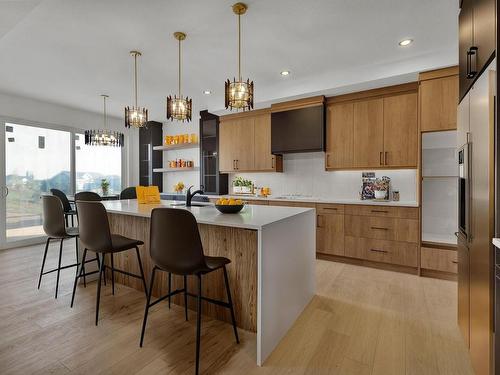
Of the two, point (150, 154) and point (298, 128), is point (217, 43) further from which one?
point (150, 154)

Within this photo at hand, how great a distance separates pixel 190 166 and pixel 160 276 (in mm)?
3755

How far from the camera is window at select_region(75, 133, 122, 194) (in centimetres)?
578

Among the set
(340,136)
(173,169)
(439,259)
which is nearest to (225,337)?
(439,259)

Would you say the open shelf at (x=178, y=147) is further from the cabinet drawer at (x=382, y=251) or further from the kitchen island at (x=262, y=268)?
the cabinet drawer at (x=382, y=251)

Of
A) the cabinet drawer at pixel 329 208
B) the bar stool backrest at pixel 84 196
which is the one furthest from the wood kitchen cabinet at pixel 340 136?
the bar stool backrest at pixel 84 196

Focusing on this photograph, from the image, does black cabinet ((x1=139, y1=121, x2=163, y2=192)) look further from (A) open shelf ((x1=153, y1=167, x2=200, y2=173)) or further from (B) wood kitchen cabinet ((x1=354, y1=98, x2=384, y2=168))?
(B) wood kitchen cabinet ((x1=354, y1=98, x2=384, y2=168))

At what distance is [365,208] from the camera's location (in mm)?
3686

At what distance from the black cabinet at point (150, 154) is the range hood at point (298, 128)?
136 inches

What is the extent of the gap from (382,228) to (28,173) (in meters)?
6.22

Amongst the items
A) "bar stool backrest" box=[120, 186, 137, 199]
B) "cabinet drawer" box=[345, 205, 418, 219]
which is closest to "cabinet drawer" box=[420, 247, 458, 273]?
"cabinet drawer" box=[345, 205, 418, 219]

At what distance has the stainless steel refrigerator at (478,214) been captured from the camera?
128 cm

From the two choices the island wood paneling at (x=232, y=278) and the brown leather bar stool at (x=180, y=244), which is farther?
the island wood paneling at (x=232, y=278)

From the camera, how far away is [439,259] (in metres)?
3.21

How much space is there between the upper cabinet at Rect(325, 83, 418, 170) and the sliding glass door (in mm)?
5346
